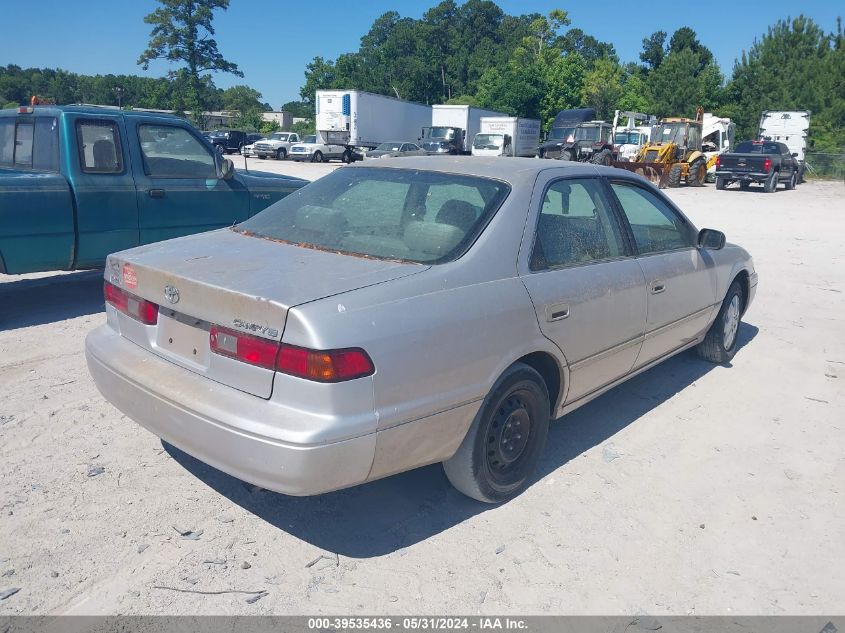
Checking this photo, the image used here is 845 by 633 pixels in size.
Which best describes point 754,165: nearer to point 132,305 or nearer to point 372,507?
point 372,507

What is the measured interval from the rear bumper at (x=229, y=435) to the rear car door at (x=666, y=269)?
2.40 m

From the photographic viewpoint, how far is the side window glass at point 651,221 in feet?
14.4

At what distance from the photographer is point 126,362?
3219 mm

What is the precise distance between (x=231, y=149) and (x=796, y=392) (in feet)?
136

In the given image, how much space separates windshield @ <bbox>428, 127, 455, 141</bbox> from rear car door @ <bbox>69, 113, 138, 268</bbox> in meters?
32.6

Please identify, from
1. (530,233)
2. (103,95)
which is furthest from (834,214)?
(103,95)

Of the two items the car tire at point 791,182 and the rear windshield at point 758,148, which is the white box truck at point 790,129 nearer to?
the car tire at point 791,182

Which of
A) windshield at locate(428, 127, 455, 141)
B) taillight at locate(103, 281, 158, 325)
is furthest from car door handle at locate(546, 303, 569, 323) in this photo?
windshield at locate(428, 127, 455, 141)

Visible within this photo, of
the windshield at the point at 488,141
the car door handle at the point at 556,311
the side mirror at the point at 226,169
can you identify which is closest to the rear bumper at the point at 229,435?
the car door handle at the point at 556,311

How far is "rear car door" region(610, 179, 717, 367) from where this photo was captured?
14.2ft

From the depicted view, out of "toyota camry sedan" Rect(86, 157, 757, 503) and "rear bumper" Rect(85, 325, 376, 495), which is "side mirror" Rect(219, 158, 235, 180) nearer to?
"toyota camry sedan" Rect(86, 157, 757, 503)

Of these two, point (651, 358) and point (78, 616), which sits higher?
point (651, 358)

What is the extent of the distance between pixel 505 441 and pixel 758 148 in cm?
2797

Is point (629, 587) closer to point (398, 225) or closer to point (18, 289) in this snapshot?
point (398, 225)
